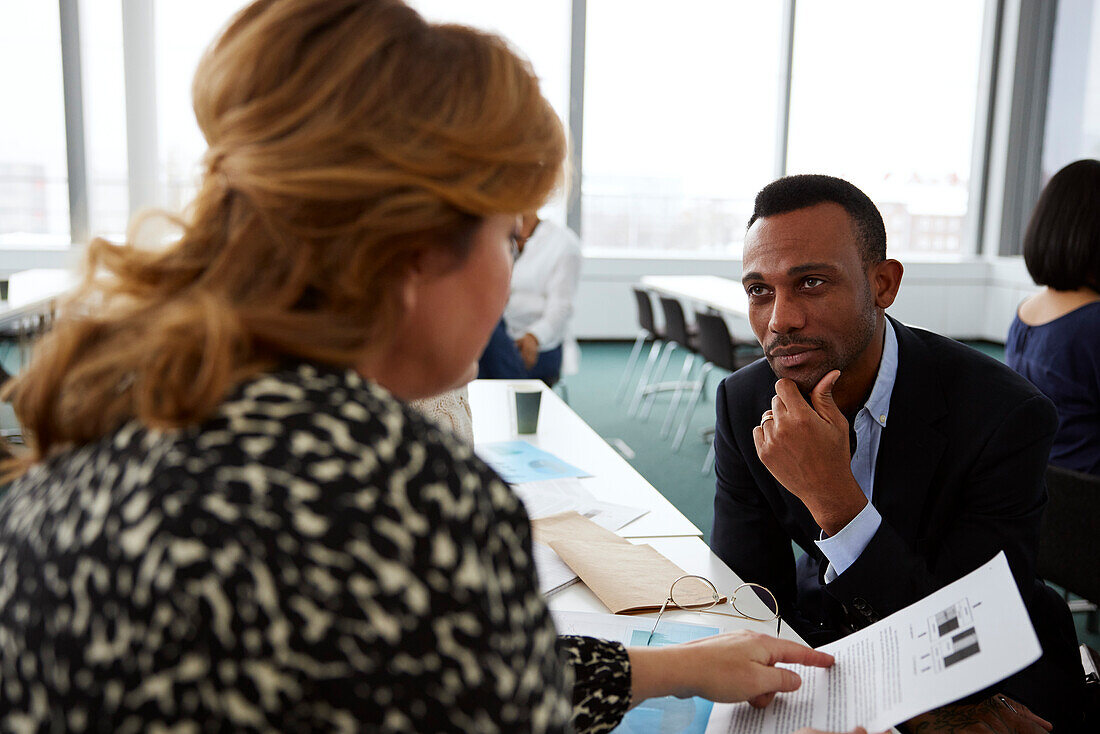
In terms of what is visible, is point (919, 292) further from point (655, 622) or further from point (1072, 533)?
point (655, 622)

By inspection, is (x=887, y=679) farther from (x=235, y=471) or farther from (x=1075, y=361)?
(x=1075, y=361)

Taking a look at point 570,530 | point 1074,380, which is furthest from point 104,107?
point 1074,380

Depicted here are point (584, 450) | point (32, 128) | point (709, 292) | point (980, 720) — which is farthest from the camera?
point (32, 128)

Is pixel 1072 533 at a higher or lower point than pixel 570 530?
lower

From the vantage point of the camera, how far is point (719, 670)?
0.96m

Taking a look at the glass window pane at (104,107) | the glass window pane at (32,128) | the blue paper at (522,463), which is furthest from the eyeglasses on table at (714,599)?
the glass window pane at (32,128)

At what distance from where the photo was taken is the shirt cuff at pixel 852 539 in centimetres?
131

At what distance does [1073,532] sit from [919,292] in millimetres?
6910

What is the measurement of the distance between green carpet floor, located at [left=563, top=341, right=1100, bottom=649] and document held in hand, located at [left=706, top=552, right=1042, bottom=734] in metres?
1.99

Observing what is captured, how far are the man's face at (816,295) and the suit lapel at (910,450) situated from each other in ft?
0.30

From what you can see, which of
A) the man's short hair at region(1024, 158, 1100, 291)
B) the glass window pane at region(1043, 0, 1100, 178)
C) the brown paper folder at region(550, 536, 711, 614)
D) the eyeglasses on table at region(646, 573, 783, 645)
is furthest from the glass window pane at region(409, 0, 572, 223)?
the eyeglasses on table at region(646, 573, 783, 645)

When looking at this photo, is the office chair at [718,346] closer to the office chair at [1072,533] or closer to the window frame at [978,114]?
the office chair at [1072,533]

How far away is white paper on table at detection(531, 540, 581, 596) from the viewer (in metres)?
1.32

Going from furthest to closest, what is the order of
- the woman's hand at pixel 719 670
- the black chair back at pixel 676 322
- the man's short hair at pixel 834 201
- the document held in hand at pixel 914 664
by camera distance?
the black chair back at pixel 676 322 → the man's short hair at pixel 834 201 → the woman's hand at pixel 719 670 → the document held in hand at pixel 914 664
